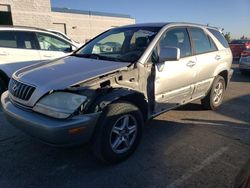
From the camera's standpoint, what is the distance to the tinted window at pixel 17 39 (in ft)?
20.6

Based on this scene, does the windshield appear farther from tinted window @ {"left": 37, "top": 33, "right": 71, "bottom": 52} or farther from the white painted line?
tinted window @ {"left": 37, "top": 33, "right": 71, "bottom": 52}

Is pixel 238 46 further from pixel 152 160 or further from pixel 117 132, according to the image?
pixel 117 132

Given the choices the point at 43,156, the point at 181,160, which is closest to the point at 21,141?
the point at 43,156

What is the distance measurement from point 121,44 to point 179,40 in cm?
99

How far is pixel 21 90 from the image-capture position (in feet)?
10.1

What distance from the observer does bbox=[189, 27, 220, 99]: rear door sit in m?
4.56

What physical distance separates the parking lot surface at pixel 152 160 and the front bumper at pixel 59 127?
540mm

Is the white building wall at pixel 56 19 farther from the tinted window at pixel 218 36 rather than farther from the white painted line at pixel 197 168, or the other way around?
the white painted line at pixel 197 168

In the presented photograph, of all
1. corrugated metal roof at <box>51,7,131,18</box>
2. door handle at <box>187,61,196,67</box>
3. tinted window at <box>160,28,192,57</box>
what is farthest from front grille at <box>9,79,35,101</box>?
corrugated metal roof at <box>51,7,131,18</box>

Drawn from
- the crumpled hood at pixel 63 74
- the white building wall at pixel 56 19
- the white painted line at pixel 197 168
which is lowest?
the white painted line at pixel 197 168

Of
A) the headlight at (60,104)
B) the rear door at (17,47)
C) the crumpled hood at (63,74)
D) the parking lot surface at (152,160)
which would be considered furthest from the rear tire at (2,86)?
the headlight at (60,104)

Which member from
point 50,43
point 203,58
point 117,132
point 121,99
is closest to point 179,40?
point 203,58

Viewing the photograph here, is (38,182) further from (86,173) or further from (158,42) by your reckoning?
(158,42)

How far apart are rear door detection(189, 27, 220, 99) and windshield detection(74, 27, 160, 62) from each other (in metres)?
1.04
